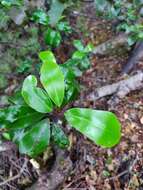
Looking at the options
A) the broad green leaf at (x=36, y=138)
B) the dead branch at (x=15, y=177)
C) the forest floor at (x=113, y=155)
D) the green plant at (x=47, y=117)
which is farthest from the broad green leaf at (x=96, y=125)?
the dead branch at (x=15, y=177)

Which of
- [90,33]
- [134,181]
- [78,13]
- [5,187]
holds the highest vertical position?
[78,13]

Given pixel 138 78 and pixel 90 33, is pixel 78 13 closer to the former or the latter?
pixel 90 33

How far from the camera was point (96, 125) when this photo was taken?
1300mm

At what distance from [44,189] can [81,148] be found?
13.4 inches

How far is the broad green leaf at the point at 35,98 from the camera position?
4.47 feet

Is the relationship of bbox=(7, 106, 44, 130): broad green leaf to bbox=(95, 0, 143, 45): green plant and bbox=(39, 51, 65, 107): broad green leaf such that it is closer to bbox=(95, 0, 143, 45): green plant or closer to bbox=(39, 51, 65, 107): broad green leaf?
bbox=(39, 51, 65, 107): broad green leaf

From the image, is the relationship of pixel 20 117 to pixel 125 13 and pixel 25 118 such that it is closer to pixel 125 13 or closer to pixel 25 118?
pixel 25 118

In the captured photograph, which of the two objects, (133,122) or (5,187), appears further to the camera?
(133,122)

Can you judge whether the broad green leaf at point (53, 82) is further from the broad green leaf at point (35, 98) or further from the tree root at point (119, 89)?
the tree root at point (119, 89)

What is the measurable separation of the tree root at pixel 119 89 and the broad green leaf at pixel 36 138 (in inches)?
33.3

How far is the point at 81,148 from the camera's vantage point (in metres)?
2.03

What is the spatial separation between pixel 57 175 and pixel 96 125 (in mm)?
732

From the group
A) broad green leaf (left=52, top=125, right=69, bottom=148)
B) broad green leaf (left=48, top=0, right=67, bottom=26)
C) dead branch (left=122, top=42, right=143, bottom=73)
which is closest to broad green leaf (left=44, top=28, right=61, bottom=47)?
broad green leaf (left=48, top=0, right=67, bottom=26)

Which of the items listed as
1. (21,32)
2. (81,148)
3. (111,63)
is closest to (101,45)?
(111,63)
